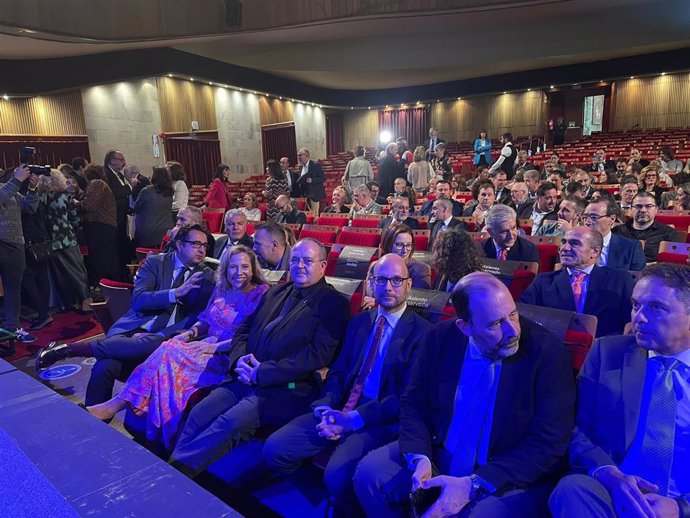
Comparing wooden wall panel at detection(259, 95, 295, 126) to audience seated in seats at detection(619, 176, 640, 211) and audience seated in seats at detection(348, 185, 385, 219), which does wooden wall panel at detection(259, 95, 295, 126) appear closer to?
audience seated in seats at detection(348, 185, 385, 219)

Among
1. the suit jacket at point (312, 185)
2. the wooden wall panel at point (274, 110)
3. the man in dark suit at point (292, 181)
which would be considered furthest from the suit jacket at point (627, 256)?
the wooden wall panel at point (274, 110)

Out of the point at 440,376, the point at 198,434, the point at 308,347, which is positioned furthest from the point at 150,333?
the point at 440,376

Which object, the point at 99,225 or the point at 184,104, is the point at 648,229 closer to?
the point at 99,225

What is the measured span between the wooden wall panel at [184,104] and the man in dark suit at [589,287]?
10814 mm

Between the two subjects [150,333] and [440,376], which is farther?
[150,333]

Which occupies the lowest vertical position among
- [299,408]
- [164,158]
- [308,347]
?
[299,408]

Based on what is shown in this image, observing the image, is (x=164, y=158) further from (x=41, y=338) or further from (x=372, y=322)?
(x=372, y=322)

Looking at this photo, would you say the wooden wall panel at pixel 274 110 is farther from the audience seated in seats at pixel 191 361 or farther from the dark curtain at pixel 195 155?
the audience seated in seats at pixel 191 361

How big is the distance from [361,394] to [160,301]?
1.47 meters

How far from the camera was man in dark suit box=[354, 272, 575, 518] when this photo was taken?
1519 mm

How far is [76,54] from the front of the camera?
10375mm

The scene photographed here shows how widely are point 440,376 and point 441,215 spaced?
265 cm

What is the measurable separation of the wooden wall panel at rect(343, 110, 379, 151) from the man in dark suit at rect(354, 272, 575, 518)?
19705mm

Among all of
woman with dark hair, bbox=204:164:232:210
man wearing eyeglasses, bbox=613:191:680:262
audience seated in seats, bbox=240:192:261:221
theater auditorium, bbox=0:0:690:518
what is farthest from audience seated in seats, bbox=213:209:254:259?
woman with dark hair, bbox=204:164:232:210
